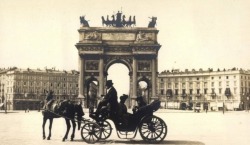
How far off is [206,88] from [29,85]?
43253 mm

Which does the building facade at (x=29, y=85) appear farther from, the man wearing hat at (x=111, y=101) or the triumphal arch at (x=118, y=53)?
the man wearing hat at (x=111, y=101)

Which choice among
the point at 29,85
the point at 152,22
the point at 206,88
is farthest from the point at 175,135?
the point at 29,85

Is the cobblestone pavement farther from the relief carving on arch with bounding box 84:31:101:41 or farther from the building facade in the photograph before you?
the building facade

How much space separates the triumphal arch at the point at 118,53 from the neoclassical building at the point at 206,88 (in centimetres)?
3283

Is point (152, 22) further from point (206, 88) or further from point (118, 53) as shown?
point (206, 88)

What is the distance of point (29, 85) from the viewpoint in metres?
93.1

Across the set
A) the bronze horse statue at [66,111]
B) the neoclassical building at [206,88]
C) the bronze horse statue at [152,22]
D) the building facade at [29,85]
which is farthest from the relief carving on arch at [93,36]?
the bronze horse statue at [66,111]

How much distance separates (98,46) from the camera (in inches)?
2112

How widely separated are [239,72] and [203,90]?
34.6 ft

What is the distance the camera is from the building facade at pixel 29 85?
298ft

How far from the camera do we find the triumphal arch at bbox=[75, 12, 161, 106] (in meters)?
54.0

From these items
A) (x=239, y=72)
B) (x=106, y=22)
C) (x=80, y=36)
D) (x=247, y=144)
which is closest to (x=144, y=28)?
(x=106, y=22)

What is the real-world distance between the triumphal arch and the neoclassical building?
32.8 meters

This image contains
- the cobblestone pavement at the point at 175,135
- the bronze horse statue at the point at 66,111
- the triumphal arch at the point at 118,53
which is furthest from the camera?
the triumphal arch at the point at 118,53
